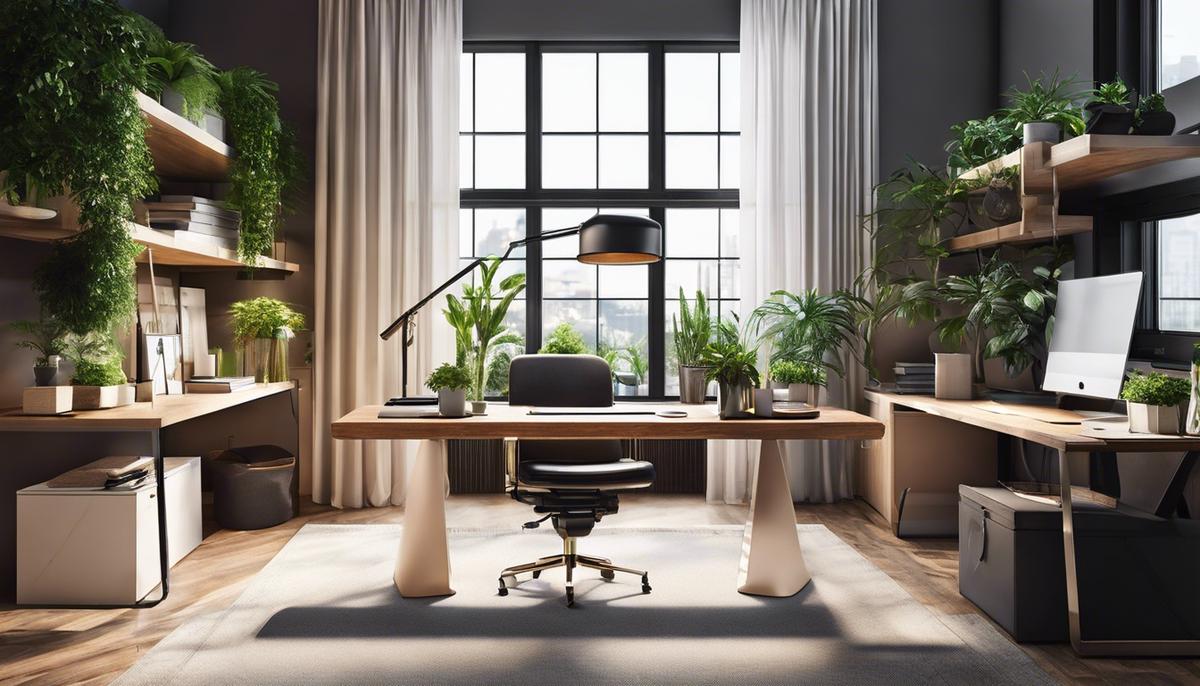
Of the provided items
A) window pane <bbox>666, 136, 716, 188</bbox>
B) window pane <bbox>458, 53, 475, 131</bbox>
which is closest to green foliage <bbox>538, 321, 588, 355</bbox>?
window pane <bbox>666, 136, 716, 188</bbox>

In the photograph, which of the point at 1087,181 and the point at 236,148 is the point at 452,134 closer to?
the point at 236,148

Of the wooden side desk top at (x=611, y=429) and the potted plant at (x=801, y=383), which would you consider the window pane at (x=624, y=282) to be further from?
the wooden side desk top at (x=611, y=429)

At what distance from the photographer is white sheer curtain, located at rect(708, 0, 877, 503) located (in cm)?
451

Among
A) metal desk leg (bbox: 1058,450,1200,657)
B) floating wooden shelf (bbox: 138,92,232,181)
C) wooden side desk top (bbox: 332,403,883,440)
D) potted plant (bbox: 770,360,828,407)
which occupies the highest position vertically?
floating wooden shelf (bbox: 138,92,232,181)

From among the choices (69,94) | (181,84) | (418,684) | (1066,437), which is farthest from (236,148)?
(1066,437)

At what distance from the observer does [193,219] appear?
3.56 meters

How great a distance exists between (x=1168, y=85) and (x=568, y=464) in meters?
3.00

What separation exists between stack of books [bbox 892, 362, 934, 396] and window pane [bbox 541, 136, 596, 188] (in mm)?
2091

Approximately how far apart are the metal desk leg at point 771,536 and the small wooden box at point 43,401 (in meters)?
2.54

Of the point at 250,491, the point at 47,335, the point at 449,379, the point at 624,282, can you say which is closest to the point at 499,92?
the point at 624,282

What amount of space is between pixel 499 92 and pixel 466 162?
1.55ft

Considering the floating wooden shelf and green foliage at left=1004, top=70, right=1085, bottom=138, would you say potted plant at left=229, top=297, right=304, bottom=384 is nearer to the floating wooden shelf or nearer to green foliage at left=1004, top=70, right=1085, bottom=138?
the floating wooden shelf

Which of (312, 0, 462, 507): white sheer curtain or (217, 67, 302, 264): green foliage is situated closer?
(217, 67, 302, 264): green foliage

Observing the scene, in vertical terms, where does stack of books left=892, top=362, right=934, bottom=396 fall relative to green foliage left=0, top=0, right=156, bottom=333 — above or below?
below
